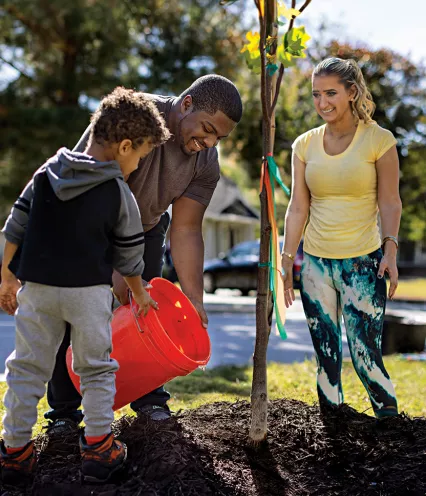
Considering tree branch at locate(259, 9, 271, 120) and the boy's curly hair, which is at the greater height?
tree branch at locate(259, 9, 271, 120)

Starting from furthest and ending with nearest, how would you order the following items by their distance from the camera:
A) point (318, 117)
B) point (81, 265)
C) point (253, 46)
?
point (318, 117), point (253, 46), point (81, 265)

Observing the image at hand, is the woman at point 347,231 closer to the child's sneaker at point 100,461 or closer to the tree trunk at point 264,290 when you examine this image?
the tree trunk at point 264,290

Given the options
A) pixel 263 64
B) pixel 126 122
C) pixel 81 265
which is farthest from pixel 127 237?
pixel 263 64

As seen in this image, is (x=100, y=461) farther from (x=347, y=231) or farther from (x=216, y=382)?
(x=216, y=382)

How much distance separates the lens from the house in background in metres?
30.3

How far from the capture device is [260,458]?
9.16ft

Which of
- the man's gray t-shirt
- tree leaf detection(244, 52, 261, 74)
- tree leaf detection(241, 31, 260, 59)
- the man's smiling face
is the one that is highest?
tree leaf detection(241, 31, 260, 59)

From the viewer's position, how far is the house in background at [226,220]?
99.4 feet

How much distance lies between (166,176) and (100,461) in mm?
1380

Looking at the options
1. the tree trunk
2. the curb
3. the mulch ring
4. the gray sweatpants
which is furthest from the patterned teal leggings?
the curb

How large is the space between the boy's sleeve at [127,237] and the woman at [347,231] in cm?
101

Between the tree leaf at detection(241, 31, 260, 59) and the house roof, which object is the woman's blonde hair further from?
the house roof

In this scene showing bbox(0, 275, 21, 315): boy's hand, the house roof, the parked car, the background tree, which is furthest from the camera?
the house roof

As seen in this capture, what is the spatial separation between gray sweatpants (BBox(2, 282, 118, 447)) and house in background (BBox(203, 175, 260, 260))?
25.4m
